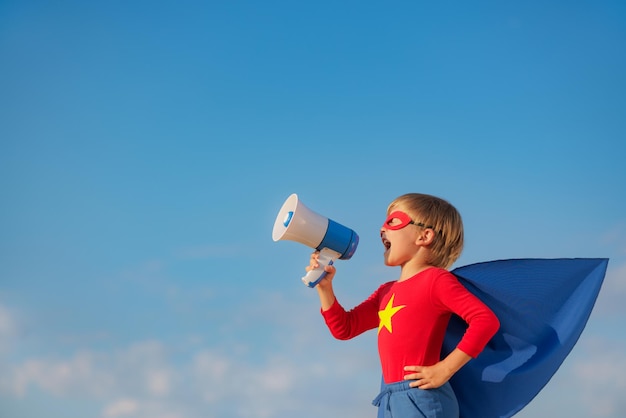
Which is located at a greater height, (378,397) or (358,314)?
(358,314)

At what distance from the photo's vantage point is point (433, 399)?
4.14m

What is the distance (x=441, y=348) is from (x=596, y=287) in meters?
1.17

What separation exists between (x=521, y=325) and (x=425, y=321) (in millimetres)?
774

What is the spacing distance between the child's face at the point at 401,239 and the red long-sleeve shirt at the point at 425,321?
0.54ft

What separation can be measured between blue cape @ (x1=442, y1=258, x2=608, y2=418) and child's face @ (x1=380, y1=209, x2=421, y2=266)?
37cm

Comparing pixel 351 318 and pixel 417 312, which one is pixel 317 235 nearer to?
pixel 351 318

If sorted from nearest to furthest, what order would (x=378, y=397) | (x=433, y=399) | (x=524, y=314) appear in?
(x=433, y=399), (x=378, y=397), (x=524, y=314)

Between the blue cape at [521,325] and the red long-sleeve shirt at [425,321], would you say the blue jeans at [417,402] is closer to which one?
the red long-sleeve shirt at [425,321]

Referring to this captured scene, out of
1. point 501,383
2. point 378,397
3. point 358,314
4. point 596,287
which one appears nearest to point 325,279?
point 358,314

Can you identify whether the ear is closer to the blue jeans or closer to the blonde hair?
the blonde hair

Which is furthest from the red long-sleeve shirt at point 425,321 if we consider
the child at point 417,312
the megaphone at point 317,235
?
the megaphone at point 317,235

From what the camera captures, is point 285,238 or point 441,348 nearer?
point 441,348

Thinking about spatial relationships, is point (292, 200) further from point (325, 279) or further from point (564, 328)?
point (564, 328)

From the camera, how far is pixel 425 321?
14.2ft
